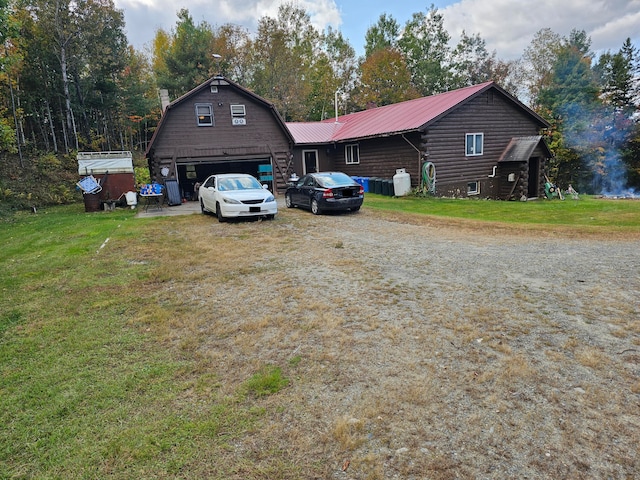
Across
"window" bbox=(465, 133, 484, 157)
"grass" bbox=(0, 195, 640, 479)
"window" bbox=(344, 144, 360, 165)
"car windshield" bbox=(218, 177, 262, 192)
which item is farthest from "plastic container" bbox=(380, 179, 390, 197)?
"grass" bbox=(0, 195, 640, 479)

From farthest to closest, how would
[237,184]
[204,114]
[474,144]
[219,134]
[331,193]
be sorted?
[474,144]
[219,134]
[204,114]
[331,193]
[237,184]

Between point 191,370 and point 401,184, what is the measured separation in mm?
17694

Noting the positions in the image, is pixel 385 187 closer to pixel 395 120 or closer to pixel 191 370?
pixel 395 120

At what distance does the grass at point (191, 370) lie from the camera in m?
2.78

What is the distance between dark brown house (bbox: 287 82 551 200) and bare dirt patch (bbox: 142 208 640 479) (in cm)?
1318

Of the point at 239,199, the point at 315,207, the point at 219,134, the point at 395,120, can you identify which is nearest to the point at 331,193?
the point at 315,207

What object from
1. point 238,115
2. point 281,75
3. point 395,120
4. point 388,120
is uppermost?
point 281,75

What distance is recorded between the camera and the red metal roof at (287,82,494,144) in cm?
2022

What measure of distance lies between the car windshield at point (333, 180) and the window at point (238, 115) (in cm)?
907

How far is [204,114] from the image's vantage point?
20.4m

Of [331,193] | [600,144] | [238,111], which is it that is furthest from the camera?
[600,144]

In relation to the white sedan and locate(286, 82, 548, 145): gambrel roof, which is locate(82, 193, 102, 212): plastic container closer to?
the white sedan

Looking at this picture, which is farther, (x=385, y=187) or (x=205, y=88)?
(x=385, y=187)

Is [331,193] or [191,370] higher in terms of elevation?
[331,193]
